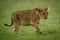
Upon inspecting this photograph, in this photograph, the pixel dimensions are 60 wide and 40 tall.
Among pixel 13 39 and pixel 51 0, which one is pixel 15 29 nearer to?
pixel 13 39

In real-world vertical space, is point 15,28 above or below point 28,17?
below

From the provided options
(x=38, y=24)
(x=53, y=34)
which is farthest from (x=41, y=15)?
(x=53, y=34)

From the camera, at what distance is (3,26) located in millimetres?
2287

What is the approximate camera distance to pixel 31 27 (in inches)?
89.7

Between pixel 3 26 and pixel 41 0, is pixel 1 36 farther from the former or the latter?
pixel 41 0

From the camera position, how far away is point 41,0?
2.31m

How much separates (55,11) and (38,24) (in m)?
0.30

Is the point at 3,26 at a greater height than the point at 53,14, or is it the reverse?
the point at 53,14

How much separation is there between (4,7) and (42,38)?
694 mm

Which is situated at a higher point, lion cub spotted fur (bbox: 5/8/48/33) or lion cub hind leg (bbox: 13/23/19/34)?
lion cub spotted fur (bbox: 5/8/48/33)

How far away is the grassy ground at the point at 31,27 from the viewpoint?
2.27 meters

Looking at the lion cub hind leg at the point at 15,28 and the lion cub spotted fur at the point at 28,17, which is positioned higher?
the lion cub spotted fur at the point at 28,17

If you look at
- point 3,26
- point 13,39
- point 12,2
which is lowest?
point 13,39

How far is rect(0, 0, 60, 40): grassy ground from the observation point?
227 cm
